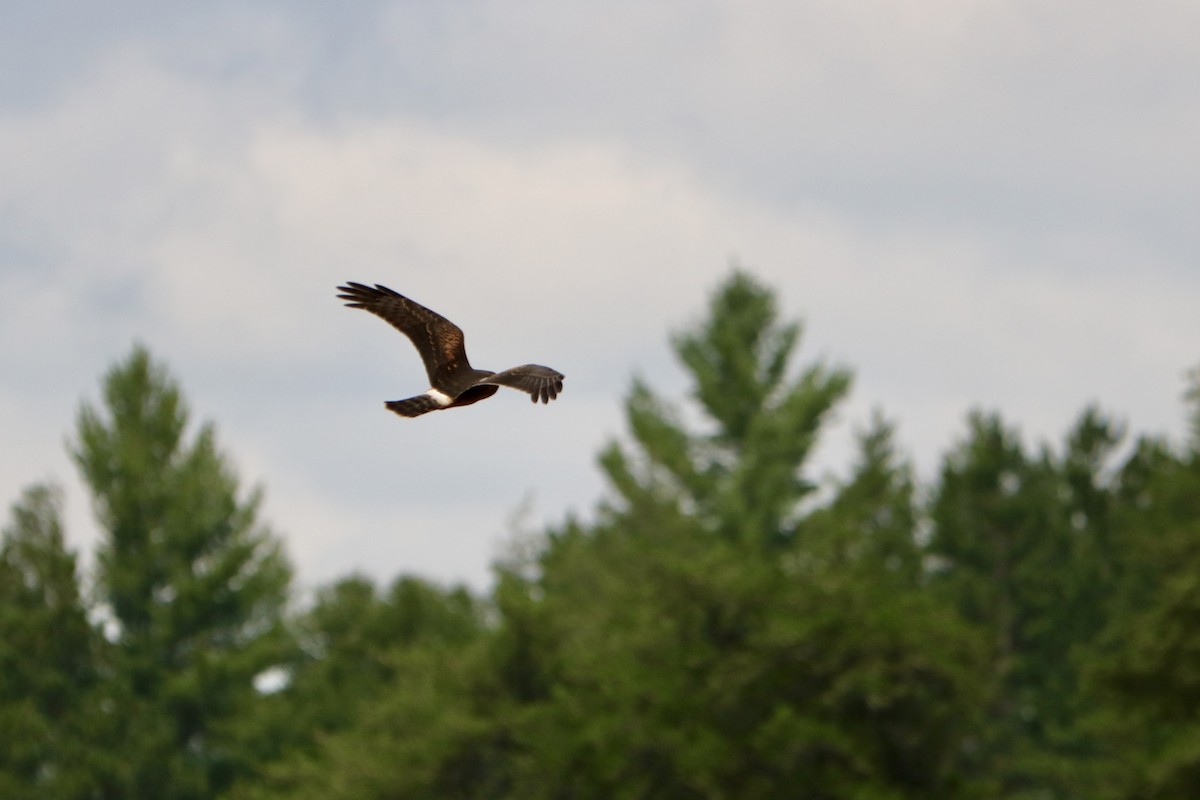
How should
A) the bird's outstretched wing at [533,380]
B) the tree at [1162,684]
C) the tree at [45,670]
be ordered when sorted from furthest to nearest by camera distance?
the tree at [45,670] < the tree at [1162,684] < the bird's outstretched wing at [533,380]

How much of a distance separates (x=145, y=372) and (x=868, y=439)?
26471mm

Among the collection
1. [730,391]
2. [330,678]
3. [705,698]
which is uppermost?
[730,391]

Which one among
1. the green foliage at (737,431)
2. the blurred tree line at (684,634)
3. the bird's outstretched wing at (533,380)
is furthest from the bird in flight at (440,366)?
the green foliage at (737,431)

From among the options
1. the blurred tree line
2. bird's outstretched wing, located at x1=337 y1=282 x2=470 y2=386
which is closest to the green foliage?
the blurred tree line

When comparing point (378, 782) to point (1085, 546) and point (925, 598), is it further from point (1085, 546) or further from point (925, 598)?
point (1085, 546)

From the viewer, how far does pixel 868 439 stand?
244 feet

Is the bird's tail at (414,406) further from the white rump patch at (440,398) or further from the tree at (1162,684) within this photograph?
the tree at (1162,684)

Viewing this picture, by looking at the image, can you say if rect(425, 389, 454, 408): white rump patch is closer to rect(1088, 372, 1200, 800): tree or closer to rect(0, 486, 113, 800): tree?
rect(1088, 372, 1200, 800): tree

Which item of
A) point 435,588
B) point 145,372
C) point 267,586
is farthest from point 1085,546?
point 145,372

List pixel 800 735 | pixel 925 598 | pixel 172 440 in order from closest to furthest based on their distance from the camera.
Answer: pixel 800 735 → pixel 925 598 → pixel 172 440

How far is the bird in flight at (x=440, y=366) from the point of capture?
46.8ft

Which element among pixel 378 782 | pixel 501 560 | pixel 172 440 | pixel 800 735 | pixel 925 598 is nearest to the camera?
pixel 800 735

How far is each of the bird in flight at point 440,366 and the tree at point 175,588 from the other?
141ft

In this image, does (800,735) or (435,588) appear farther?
(435,588)
